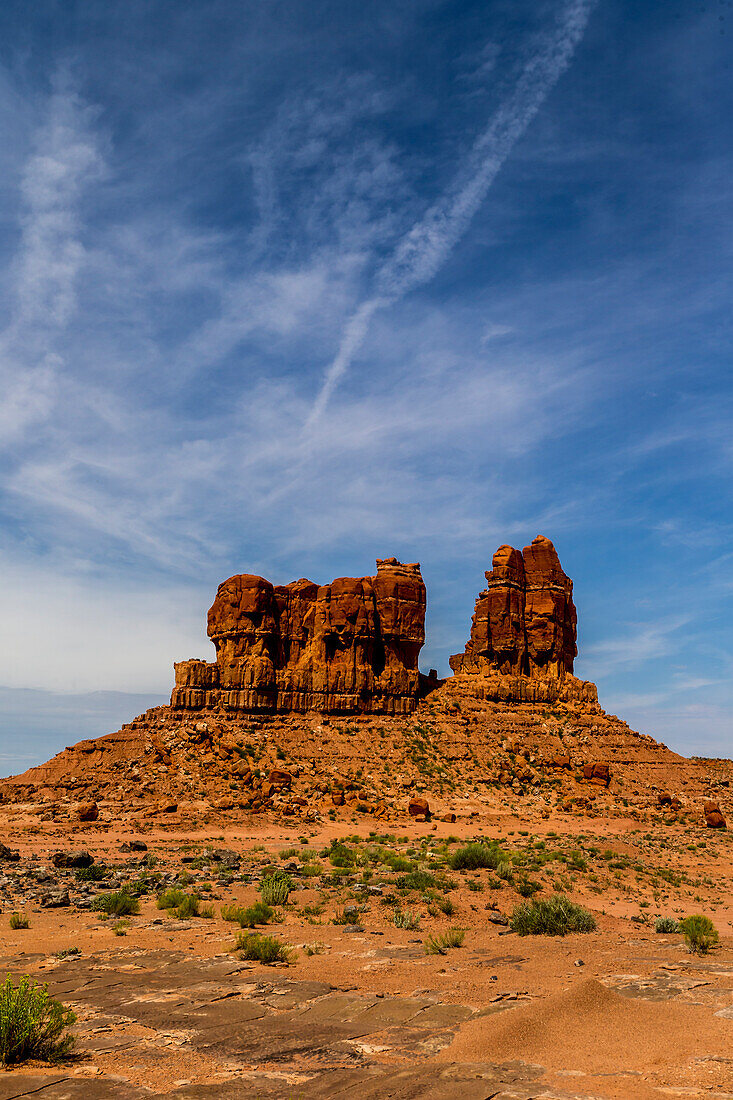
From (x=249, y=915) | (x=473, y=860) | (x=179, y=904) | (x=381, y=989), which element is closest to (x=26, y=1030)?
(x=381, y=989)

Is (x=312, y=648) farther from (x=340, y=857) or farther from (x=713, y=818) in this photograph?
(x=340, y=857)

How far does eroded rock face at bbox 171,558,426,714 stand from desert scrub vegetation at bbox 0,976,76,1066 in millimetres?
54044

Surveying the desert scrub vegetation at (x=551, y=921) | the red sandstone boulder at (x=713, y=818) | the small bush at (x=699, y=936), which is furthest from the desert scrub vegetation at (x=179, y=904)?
the red sandstone boulder at (x=713, y=818)

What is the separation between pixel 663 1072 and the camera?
7.29 meters

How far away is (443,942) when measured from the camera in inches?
563

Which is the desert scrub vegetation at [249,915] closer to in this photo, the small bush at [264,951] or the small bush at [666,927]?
the small bush at [264,951]

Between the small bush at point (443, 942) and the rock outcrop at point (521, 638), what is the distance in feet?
172

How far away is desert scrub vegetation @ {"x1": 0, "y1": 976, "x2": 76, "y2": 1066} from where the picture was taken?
7730 millimetres

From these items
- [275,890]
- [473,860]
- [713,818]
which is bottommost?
[275,890]

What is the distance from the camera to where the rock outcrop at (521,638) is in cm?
6681

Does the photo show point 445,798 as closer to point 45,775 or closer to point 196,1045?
point 45,775

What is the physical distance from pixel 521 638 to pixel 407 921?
54034mm

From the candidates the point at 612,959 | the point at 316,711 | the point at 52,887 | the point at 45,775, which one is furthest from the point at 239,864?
the point at 316,711

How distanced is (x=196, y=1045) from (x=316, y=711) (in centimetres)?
5508
